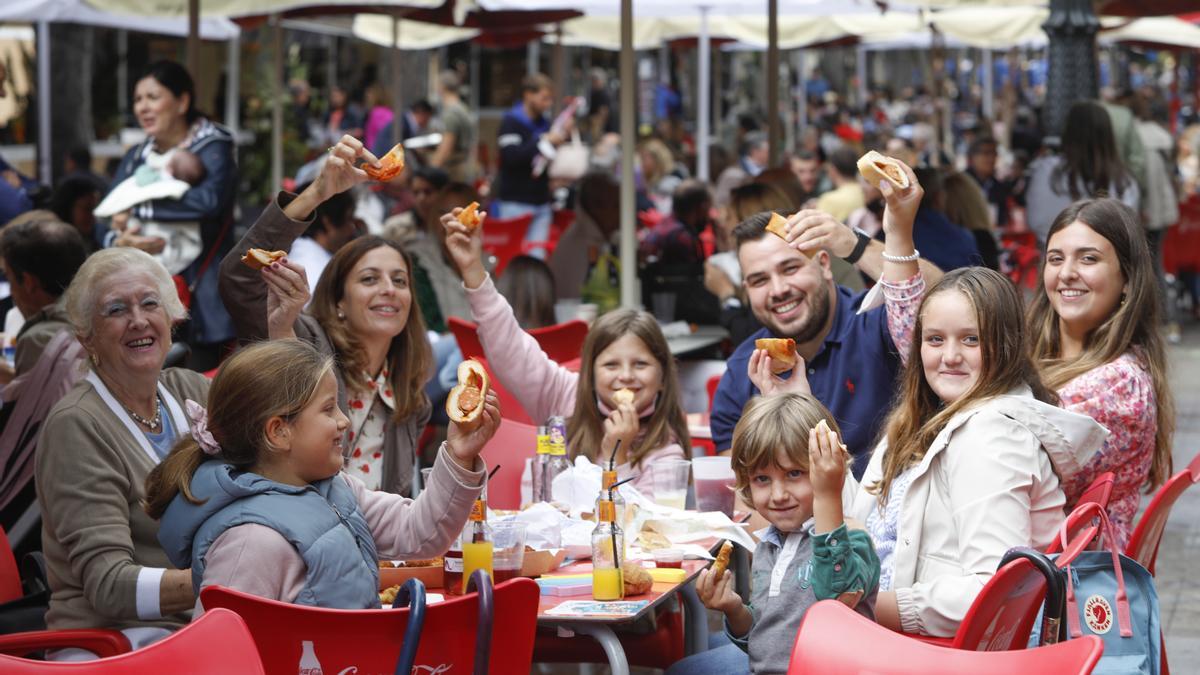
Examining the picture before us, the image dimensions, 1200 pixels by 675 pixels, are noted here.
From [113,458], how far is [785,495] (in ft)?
5.28

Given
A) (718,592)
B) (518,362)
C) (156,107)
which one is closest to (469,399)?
(718,592)

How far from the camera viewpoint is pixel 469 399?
11.5ft

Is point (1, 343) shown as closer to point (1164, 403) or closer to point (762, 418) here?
point (762, 418)

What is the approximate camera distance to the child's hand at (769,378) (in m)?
4.54

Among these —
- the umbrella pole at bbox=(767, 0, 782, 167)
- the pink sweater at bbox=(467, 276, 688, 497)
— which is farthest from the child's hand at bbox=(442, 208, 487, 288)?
the umbrella pole at bbox=(767, 0, 782, 167)

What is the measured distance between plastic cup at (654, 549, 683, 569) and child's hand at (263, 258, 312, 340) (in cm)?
125

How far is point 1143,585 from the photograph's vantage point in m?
3.29

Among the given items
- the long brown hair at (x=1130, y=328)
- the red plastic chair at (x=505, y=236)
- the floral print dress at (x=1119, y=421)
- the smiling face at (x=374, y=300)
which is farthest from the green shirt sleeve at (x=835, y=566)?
the red plastic chair at (x=505, y=236)

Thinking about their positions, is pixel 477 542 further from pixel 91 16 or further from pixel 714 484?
pixel 91 16

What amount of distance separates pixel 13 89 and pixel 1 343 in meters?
13.3

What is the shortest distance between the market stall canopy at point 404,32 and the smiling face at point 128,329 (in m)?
11.6

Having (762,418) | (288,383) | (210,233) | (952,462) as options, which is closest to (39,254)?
(210,233)

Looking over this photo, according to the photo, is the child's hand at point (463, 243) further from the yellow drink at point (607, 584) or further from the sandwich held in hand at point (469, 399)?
the yellow drink at point (607, 584)

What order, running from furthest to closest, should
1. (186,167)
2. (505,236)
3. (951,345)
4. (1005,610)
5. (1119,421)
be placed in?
1. (505,236)
2. (186,167)
3. (1119,421)
4. (951,345)
5. (1005,610)
